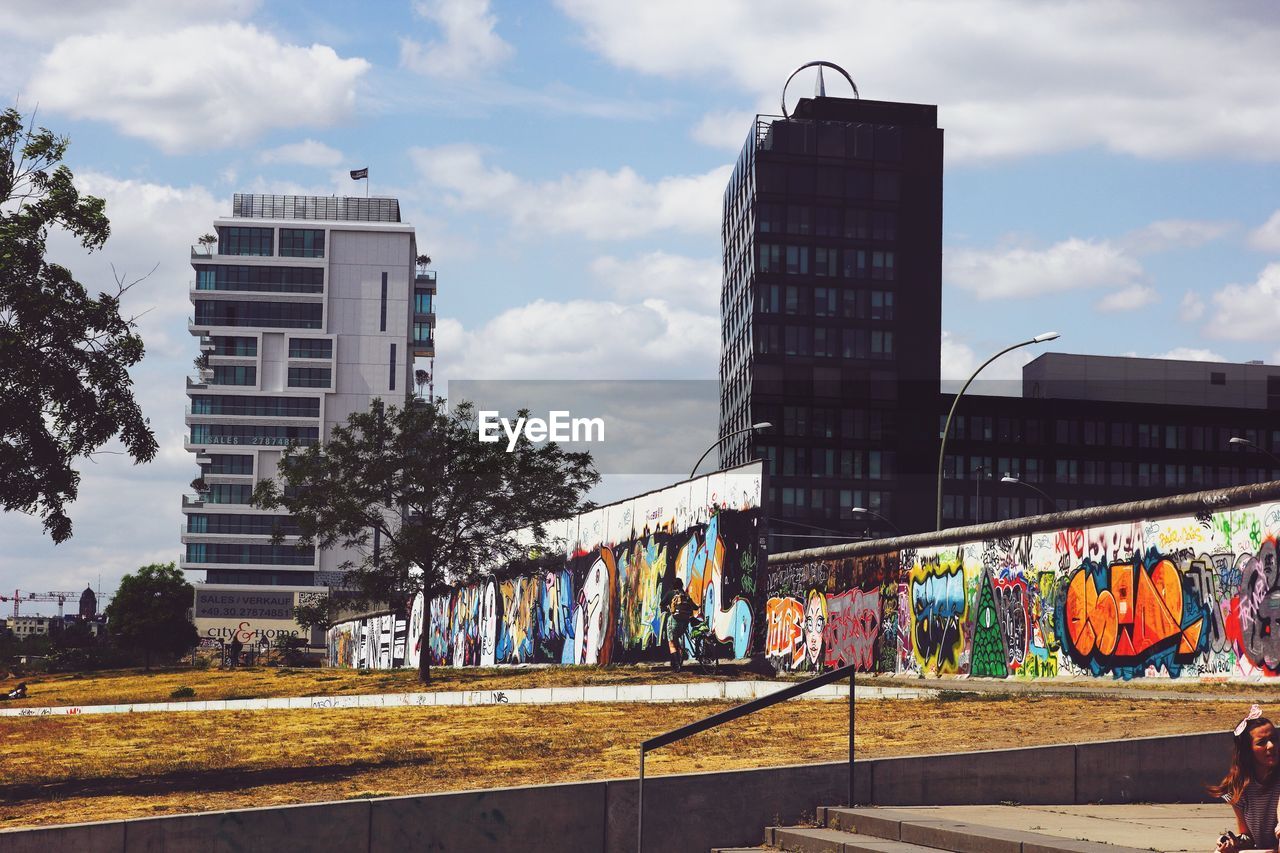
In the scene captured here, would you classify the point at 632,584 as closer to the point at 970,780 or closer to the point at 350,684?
the point at 350,684

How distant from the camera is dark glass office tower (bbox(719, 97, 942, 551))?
378ft

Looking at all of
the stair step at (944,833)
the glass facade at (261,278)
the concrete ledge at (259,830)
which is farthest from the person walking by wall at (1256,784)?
the glass facade at (261,278)

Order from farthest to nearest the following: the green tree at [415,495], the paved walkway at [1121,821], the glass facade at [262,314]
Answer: the glass facade at [262,314], the green tree at [415,495], the paved walkway at [1121,821]

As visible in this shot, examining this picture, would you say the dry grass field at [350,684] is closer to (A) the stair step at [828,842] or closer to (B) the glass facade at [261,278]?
(A) the stair step at [828,842]

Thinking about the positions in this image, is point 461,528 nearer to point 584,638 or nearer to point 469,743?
point 584,638

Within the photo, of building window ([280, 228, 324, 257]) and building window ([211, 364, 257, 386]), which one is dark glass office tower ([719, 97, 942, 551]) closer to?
building window ([280, 228, 324, 257])

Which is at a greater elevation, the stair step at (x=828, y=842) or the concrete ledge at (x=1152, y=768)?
the concrete ledge at (x=1152, y=768)

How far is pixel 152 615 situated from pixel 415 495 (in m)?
91.7

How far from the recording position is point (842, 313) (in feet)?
385

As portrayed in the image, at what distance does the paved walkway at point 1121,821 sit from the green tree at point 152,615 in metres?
114

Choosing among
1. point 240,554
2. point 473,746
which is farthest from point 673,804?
point 240,554

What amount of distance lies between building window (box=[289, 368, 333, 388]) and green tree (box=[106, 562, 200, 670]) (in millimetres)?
26501

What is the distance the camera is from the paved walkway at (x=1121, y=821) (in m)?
9.49

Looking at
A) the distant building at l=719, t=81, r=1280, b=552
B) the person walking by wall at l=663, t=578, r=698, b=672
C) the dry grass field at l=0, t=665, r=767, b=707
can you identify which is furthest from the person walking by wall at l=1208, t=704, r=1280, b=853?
the distant building at l=719, t=81, r=1280, b=552
